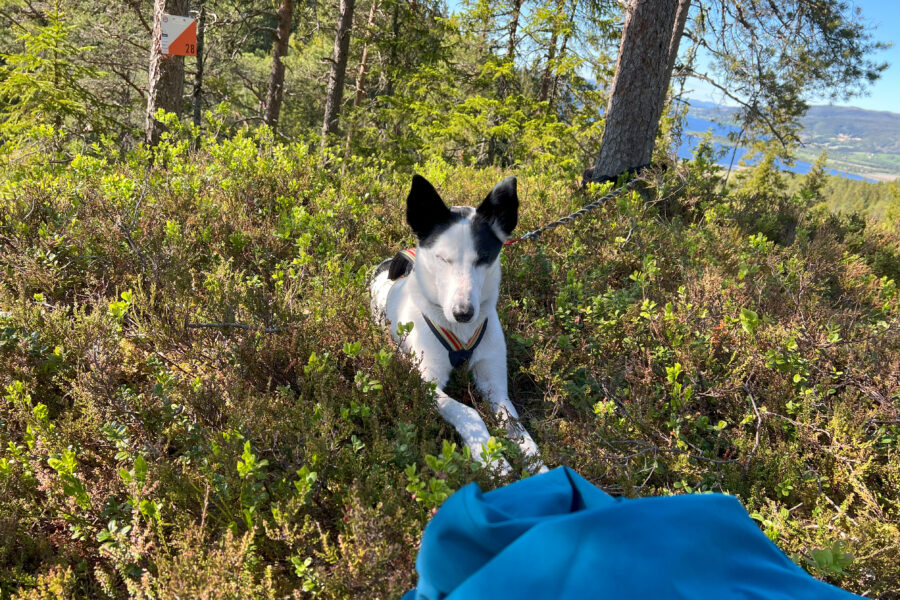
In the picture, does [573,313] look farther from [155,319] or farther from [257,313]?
[155,319]

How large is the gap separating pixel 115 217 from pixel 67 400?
78.8 inches

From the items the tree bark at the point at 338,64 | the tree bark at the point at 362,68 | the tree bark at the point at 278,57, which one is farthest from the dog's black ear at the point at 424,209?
the tree bark at the point at 362,68

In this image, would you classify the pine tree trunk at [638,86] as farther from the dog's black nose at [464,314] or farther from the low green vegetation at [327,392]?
the dog's black nose at [464,314]

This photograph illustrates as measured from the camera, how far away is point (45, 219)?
13.2 ft

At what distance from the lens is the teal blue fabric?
0.92m

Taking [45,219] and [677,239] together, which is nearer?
[45,219]

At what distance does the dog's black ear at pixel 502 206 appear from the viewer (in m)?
3.19

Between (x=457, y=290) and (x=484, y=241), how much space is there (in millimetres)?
475

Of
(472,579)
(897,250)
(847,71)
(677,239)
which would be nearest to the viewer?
(472,579)

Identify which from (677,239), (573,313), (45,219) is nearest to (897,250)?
(677,239)

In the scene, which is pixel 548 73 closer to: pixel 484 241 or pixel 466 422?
pixel 484 241

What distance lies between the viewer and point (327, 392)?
2.58 m

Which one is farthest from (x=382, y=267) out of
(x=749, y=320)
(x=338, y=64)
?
(x=338, y=64)

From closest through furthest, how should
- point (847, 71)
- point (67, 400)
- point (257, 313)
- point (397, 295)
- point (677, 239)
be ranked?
point (67, 400) < point (257, 313) < point (397, 295) < point (677, 239) < point (847, 71)
